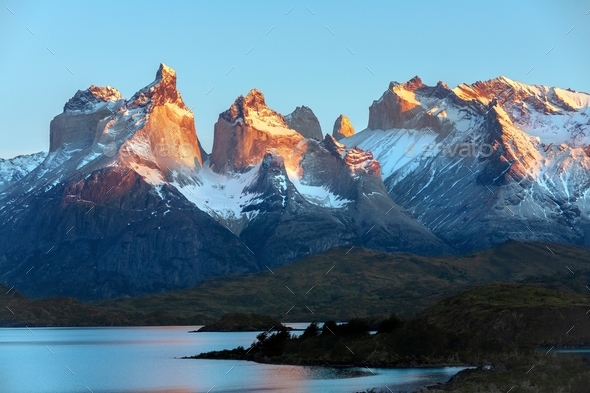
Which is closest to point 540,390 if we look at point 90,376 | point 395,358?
point 395,358

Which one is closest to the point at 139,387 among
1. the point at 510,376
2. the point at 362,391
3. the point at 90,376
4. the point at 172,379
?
the point at 172,379

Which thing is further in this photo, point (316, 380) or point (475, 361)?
point (475, 361)

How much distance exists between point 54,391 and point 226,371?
124 ft

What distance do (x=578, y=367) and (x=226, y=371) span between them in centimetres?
6714

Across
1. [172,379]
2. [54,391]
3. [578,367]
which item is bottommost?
[578,367]

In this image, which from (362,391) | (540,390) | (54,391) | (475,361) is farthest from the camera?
(475,361)

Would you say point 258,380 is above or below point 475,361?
above

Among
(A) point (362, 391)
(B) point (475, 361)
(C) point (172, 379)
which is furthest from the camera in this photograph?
(B) point (475, 361)

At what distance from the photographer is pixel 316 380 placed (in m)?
171

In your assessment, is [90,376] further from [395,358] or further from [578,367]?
[578,367]

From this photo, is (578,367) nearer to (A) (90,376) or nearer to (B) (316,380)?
(B) (316,380)

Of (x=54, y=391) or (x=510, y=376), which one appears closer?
(x=510, y=376)

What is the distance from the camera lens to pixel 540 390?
453 ft

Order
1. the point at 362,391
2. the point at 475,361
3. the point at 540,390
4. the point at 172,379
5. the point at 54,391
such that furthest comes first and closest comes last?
the point at 475,361 < the point at 172,379 < the point at 54,391 < the point at 362,391 < the point at 540,390
